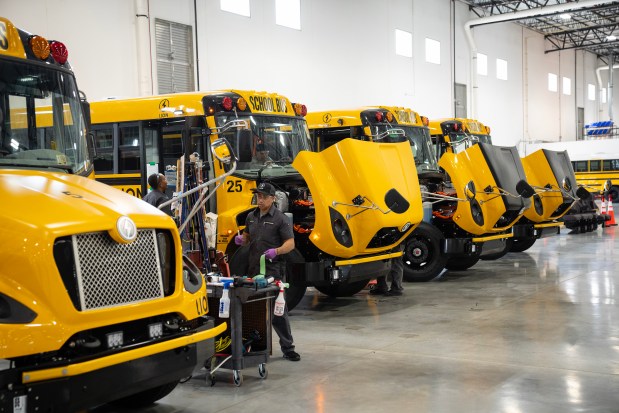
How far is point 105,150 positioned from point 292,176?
2938 millimetres

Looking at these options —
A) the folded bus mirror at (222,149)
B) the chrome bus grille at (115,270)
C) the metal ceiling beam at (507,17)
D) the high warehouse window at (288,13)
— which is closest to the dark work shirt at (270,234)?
the folded bus mirror at (222,149)

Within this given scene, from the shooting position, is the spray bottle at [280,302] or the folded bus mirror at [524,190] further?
the folded bus mirror at [524,190]

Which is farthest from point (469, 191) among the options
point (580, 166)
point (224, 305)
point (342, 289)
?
point (580, 166)

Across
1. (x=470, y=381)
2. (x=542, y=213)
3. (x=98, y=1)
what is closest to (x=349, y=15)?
(x=98, y=1)

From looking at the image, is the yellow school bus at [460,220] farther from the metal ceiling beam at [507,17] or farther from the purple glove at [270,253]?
the metal ceiling beam at [507,17]

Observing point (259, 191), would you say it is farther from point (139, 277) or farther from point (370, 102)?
point (370, 102)

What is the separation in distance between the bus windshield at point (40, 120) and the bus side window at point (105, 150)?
4797 millimetres

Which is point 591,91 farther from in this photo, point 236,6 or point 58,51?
point 58,51

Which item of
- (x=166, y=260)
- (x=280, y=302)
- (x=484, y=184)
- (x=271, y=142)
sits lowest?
(x=280, y=302)

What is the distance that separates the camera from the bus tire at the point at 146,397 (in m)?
5.49

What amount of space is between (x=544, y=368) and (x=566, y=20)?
34362 millimetres

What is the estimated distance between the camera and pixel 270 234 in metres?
7.65

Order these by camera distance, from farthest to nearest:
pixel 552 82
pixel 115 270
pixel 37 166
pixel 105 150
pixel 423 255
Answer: pixel 552 82 → pixel 423 255 → pixel 105 150 → pixel 37 166 → pixel 115 270

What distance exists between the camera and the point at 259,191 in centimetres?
753
